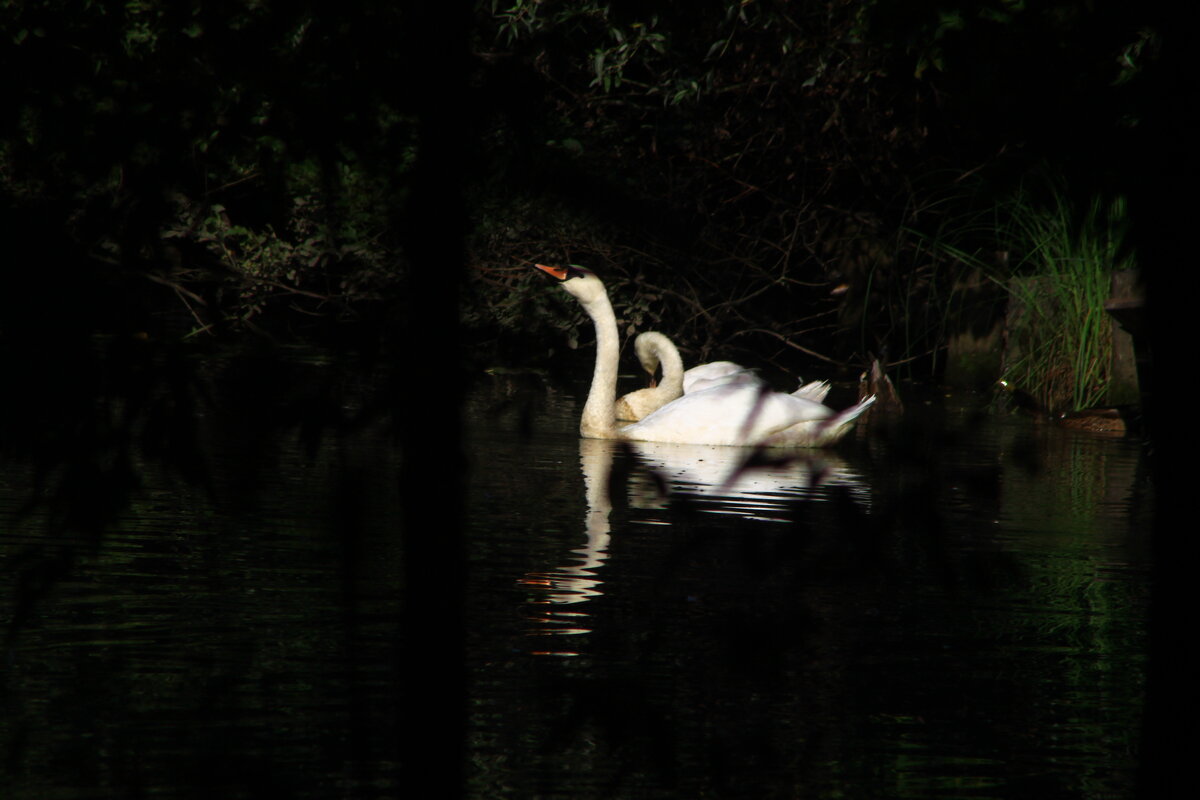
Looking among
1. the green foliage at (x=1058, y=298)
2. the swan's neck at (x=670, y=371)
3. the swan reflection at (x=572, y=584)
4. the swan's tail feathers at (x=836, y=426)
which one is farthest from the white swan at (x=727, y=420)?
the swan reflection at (x=572, y=584)

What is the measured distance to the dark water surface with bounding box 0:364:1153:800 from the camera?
2.99 m

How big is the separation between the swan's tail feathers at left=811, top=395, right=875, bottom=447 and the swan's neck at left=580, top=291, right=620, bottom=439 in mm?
1370

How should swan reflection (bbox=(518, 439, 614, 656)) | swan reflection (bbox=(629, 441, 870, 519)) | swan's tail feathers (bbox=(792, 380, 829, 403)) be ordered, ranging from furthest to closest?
swan's tail feathers (bbox=(792, 380, 829, 403)) → swan reflection (bbox=(629, 441, 870, 519)) → swan reflection (bbox=(518, 439, 614, 656))

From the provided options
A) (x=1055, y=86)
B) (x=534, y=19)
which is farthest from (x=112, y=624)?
(x=534, y=19)

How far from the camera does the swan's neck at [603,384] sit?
426 inches

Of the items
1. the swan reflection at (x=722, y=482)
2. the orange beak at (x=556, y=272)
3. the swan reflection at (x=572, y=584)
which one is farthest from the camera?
the orange beak at (x=556, y=272)

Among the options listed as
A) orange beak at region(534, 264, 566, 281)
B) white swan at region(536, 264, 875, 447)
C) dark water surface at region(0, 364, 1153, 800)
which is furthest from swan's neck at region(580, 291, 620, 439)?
dark water surface at region(0, 364, 1153, 800)

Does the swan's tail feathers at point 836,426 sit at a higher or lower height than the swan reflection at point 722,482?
higher

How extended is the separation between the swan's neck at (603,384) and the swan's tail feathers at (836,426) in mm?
1370

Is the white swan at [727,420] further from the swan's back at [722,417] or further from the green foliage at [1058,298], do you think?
the green foliage at [1058,298]

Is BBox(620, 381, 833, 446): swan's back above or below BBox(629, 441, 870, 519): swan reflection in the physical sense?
above

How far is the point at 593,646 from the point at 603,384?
640 cm

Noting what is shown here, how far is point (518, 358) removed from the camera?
15.9 metres

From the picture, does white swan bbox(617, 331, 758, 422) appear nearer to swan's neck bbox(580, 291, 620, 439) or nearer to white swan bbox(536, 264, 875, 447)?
swan's neck bbox(580, 291, 620, 439)
